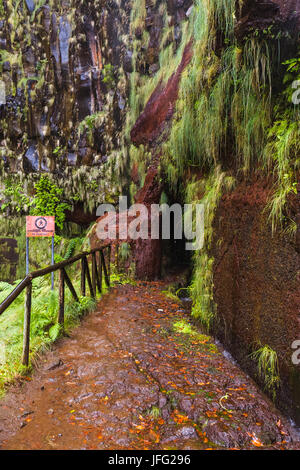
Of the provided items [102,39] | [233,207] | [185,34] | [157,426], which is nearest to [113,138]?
[102,39]

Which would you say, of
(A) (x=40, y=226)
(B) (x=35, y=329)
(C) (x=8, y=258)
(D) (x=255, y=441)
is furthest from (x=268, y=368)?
(C) (x=8, y=258)

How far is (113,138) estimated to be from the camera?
1299cm

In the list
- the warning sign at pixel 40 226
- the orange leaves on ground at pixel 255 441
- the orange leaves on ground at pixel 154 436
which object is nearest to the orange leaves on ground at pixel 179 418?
the orange leaves on ground at pixel 154 436

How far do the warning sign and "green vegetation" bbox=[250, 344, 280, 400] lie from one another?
4357 millimetres

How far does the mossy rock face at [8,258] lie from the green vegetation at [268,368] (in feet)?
47.1

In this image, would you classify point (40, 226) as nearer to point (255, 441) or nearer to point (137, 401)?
point (137, 401)

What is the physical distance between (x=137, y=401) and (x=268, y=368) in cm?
134

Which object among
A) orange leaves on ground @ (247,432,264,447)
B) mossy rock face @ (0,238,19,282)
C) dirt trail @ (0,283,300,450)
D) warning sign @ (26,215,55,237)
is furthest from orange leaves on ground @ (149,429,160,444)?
mossy rock face @ (0,238,19,282)

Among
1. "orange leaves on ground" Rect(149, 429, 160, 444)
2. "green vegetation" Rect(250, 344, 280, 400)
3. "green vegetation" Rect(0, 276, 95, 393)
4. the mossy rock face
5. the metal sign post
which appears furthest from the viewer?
the mossy rock face

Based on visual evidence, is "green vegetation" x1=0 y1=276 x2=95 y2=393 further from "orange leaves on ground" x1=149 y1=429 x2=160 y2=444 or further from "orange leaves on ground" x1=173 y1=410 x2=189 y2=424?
"orange leaves on ground" x1=173 y1=410 x2=189 y2=424

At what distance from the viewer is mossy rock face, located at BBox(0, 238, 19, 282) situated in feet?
48.4

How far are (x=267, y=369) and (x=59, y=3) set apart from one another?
679 inches

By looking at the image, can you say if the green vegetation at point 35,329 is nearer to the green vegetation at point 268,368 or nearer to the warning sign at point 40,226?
the warning sign at point 40,226

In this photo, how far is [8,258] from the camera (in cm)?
1499
